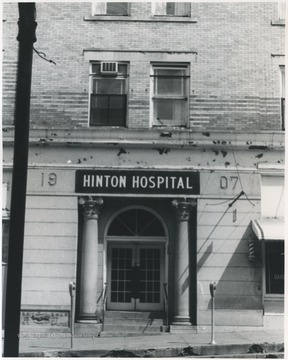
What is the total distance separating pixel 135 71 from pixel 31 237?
14.6 ft

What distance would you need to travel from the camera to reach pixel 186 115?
42.1 feet

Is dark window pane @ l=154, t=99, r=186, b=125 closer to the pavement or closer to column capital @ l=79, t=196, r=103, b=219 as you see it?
column capital @ l=79, t=196, r=103, b=219

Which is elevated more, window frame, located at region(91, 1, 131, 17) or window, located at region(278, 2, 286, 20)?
window frame, located at region(91, 1, 131, 17)

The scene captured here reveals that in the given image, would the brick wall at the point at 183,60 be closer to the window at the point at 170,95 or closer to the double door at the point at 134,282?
the window at the point at 170,95

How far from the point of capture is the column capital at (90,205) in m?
12.6

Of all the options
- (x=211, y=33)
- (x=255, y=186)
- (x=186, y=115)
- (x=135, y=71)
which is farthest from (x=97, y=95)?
(x=255, y=186)

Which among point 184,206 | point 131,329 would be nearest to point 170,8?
point 184,206

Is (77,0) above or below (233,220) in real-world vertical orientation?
above

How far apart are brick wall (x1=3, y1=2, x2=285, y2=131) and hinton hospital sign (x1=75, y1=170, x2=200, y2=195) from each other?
1151 mm

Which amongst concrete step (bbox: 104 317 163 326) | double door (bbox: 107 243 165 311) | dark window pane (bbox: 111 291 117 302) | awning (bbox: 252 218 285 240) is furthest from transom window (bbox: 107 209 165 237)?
awning (bbox: 252 218 285 240)

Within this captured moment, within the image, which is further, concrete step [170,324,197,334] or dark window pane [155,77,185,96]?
dark window pane [155,77,185,96]

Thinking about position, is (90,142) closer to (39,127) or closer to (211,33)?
(39,127)

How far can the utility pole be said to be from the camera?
789 centimetres

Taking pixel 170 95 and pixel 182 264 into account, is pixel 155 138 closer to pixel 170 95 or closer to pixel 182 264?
pixel 170 95
